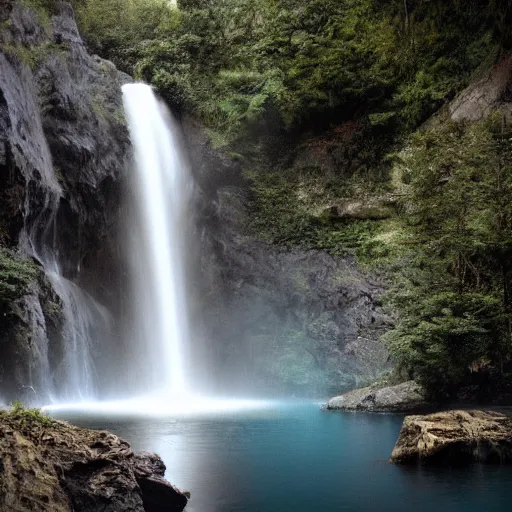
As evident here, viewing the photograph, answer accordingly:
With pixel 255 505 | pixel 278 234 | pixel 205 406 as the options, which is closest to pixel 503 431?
pixel 255 505

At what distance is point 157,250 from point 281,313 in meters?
5.29

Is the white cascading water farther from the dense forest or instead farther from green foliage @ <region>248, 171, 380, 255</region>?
green foliage @ <region>248, 171, 380, 255</region>

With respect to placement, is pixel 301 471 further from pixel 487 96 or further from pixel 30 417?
pixel 487 96

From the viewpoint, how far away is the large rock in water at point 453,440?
7547 mm

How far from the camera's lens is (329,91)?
25750 mm

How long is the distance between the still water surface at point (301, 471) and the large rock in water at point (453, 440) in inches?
9.4

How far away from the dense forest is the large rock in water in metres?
10.4

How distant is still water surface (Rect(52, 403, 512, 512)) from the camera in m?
5.96

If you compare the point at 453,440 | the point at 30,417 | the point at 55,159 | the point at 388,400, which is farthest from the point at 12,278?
the point at 453,440

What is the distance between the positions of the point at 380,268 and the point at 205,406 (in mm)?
8958

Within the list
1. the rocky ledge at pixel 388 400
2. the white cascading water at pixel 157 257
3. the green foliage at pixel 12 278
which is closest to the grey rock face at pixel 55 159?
the white cascading water at pixel 157 257

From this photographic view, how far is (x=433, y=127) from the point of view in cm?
2378

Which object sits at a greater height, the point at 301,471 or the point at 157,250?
the point at 157,250

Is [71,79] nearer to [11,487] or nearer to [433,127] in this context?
[433,127]
